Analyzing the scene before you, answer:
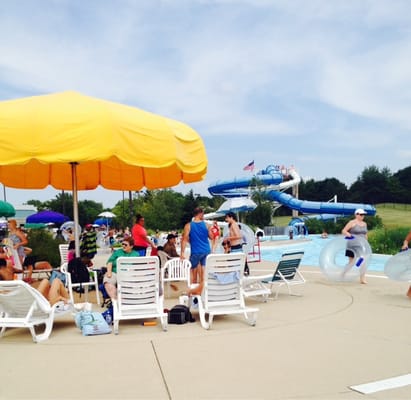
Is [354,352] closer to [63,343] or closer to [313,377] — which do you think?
[313,377]

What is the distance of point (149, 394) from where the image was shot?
3.67 meters

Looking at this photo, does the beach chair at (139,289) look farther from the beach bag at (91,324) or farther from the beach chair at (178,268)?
the beach chair at (178,268)

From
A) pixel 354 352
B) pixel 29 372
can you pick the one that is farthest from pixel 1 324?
pixel 354 352

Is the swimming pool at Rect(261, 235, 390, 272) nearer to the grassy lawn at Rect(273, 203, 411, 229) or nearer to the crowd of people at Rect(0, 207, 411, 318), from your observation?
the crowd of people at Rect(0, 207, 411, 318)

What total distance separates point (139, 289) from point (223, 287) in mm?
1150

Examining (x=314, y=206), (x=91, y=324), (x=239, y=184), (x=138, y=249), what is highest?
(x=239, y=184)

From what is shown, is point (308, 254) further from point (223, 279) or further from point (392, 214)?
point (392, 214)

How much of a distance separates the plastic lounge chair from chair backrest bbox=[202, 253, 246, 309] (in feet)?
6.55

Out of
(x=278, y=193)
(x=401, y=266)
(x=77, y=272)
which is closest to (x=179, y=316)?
(x=77, y=272)

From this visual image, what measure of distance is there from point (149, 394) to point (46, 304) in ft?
7.99

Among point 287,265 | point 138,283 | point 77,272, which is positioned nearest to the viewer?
point 138,283

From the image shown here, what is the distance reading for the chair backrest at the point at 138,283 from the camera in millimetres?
5797

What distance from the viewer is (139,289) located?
19.3 ft

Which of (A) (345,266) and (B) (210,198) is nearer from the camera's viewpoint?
(A) (345,266)
